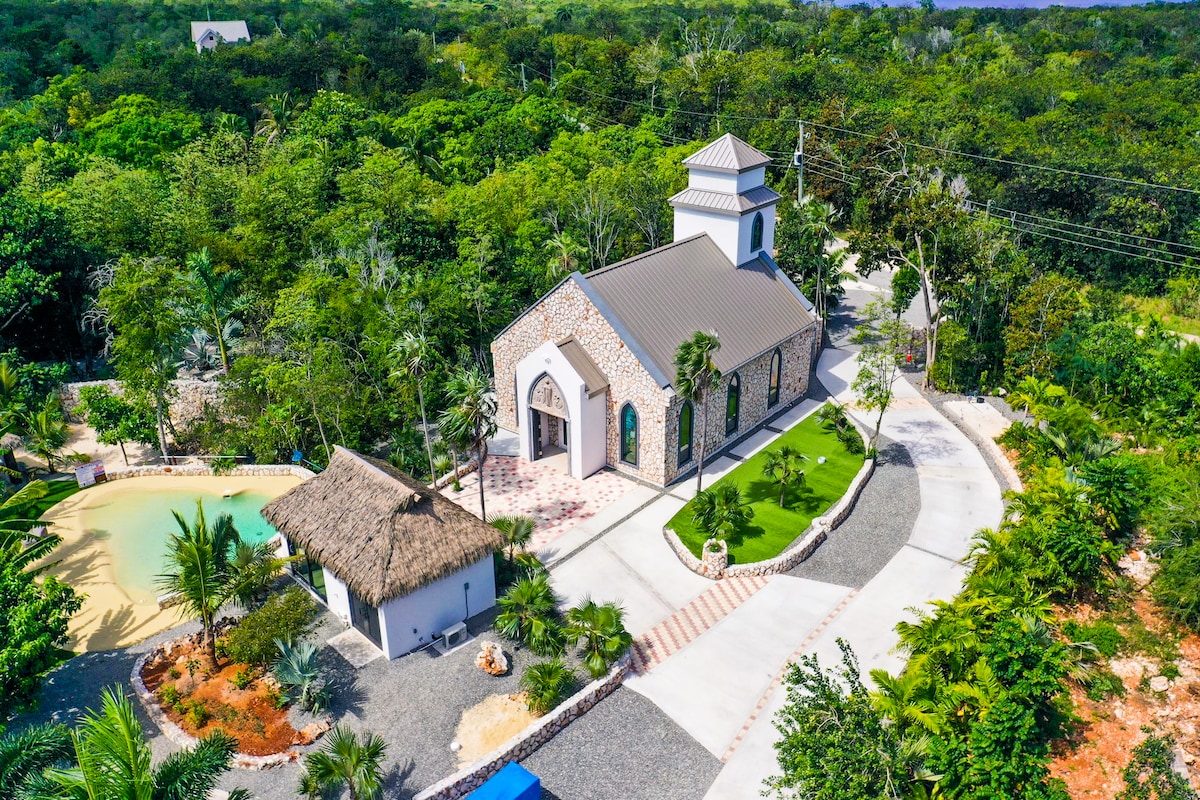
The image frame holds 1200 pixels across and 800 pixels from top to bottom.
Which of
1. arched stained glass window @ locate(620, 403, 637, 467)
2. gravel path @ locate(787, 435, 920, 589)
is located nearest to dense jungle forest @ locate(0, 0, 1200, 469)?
arched stained glass window @ locate(620, 403, 637, 467)

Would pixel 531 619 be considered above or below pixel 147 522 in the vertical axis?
above

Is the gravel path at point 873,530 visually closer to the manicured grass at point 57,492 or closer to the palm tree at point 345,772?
the palm tree at point 345,772

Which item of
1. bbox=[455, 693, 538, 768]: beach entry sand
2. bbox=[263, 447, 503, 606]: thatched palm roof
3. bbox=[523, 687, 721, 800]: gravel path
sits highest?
bbox=[263, 447, 503, 606]: thatched palm roof

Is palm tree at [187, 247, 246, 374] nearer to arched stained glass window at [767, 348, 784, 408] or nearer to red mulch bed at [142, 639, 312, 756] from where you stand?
red mulch bed at [142, 639, 312, 756]

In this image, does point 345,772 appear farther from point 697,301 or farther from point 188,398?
point 188,398

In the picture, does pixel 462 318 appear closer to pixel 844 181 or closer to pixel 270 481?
pixel 270 481

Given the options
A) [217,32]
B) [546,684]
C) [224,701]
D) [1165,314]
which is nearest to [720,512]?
[546,684]
